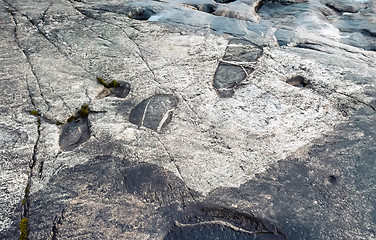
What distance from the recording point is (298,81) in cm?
458

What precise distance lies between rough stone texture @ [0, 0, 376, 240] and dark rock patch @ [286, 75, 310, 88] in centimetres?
2

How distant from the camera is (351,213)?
116 inches

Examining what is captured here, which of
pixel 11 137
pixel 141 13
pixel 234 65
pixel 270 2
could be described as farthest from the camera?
pixel 270 2

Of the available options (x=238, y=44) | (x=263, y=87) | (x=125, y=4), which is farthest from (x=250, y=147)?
(x=125, y=4)

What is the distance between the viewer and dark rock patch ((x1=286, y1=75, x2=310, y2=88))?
450 cm

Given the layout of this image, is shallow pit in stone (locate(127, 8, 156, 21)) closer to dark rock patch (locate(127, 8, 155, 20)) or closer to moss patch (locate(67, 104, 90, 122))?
dark rock patch (locate(127, 8, 155, 20))

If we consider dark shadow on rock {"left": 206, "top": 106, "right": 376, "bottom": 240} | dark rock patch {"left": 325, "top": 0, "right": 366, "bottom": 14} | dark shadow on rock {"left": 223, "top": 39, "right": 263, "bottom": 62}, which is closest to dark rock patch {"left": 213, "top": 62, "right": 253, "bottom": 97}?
dark shadow on rock {"left": 223, "top": 39, "right": 263, "bottom": 62}

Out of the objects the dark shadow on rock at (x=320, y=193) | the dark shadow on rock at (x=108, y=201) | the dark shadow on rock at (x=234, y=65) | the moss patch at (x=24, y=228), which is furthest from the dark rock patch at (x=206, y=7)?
the moss patch at (x=24, y=228)

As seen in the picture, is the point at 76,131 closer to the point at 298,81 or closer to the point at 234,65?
the point at 234,65

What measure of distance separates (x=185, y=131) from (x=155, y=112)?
0.48 meters

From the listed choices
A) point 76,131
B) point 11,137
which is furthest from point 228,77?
point 11,137

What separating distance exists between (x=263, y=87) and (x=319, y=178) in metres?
1.51

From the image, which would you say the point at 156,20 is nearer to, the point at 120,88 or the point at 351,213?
the point at 120,88

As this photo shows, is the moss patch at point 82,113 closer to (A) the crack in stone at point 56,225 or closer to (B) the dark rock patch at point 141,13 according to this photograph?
(A) the crack in stone at point 56,225
